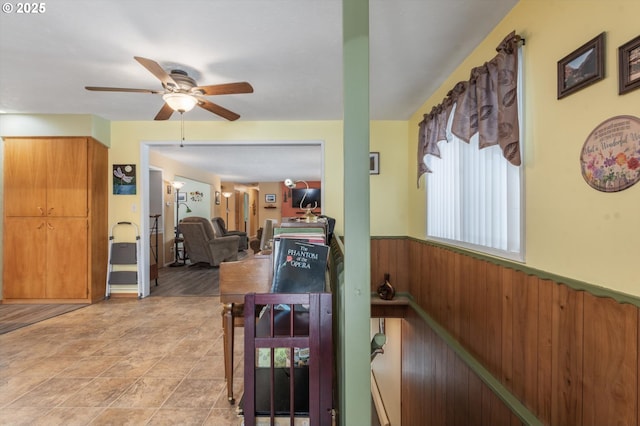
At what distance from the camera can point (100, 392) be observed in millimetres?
1864

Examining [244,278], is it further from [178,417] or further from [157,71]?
[157,71]

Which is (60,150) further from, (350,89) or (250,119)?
(350,89)

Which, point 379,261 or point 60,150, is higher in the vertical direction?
point 60,150

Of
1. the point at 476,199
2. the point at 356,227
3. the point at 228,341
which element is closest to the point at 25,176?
the point at 228,341

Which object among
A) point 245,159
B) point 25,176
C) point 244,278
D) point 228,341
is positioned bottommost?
point 228,341

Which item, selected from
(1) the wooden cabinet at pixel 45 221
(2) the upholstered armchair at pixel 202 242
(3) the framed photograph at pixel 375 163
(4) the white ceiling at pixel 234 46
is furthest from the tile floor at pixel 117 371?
(2) the upholstered armchair at pixel 202 242

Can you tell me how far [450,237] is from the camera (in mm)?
2709

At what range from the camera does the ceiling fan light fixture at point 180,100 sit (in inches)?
93.2

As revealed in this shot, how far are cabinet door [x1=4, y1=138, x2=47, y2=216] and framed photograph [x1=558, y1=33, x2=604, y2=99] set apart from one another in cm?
517

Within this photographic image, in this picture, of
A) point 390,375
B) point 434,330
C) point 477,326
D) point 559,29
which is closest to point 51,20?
point 559,29

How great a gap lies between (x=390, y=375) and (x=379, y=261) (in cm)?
182

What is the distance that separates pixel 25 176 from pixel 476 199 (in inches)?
203

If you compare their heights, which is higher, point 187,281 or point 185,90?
point 185,90

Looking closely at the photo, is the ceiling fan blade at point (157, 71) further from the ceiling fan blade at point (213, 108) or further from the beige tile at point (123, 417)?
the beige tile at point (123, 417)
